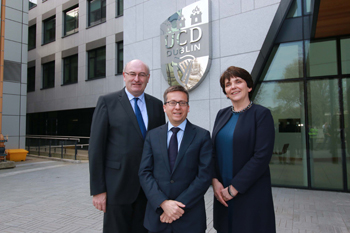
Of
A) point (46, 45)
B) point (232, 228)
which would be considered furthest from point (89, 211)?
point (46, 45)

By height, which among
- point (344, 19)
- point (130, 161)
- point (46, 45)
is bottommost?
point (130, 161)

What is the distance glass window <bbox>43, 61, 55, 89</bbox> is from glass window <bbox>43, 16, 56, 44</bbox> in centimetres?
203

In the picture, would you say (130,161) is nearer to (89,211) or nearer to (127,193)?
(127,193)

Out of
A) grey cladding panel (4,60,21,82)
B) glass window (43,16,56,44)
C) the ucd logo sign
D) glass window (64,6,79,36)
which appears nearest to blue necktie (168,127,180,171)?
the ucd logo sign

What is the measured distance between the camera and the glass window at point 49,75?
21281 mm

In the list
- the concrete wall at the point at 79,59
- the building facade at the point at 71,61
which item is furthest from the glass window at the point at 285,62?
the building facade at the point at 71,61

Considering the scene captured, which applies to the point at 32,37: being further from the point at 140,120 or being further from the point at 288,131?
the point at 140,120

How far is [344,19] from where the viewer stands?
18.2 feet

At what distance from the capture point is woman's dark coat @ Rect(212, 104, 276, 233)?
84.9 inches

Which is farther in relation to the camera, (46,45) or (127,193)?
(46,45)

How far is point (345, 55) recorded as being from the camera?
6535mm

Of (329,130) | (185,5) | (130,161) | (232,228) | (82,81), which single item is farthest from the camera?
(82,81)

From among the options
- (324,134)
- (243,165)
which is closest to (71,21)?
(324,134)

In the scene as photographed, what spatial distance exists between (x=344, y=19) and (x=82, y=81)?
16962 millimetres
